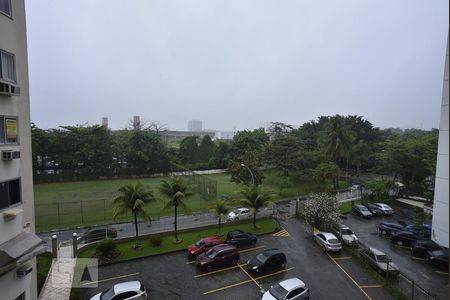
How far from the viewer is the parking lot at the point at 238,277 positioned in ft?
52.8

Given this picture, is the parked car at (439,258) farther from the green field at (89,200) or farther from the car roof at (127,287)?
the car roof at (127,287)

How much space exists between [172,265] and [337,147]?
1502 inches

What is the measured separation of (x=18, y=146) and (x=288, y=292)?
1366 cm

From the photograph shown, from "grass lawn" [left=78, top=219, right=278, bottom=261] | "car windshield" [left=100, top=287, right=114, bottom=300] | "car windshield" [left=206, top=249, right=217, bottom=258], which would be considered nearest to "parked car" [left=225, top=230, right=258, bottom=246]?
"grass lawn" [left=78, top=219, right=278, bottom=261]

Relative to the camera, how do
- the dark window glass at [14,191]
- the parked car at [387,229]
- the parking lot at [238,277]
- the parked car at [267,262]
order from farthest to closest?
the parked car at [387,229] < the parked car at [267,262] < the parking lot at [238,277] < the dark window glass at [14,191]

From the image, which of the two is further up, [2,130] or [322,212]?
[2,130]

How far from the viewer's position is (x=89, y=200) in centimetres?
3525

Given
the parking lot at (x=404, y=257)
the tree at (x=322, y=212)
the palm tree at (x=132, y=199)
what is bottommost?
the parking lot at (x=404, y=257)

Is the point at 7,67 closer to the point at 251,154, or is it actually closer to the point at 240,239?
the point at 240,239

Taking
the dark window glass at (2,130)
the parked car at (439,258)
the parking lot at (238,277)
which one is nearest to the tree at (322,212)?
the parking lot at (238,277)

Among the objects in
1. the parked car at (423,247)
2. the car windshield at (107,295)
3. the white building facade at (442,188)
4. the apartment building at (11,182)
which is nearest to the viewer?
the apartment building at (11,182)

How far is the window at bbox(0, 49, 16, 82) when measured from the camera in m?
8.98

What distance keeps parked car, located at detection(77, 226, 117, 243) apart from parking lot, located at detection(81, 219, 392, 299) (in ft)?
12.6

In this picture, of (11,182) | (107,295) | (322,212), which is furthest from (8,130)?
(322,212)
